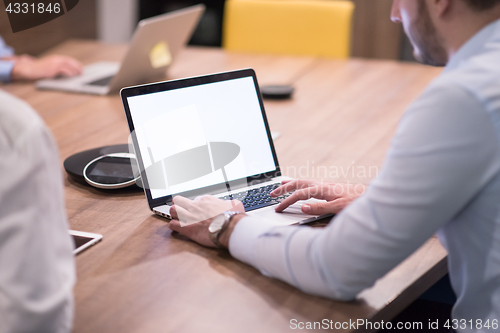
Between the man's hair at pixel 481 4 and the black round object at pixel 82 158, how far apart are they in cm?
80

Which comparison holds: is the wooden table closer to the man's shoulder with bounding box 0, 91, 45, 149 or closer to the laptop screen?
the laptop screen

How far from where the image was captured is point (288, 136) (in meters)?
1.51

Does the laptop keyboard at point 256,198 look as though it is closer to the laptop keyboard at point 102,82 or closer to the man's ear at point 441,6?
the man's ear at point 441,6

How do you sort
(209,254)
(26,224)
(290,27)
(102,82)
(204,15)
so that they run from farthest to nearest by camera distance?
(204,15) → (290,27) → (102,82) → (209,254) → (26,224)

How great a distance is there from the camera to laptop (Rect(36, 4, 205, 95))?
72.5 inches

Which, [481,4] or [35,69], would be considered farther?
[35,69]

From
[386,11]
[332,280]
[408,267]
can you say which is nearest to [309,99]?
[408,267]

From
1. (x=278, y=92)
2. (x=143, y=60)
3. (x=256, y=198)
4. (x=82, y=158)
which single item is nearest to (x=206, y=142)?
(x=256, y=198)

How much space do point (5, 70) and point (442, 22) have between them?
5.84ft

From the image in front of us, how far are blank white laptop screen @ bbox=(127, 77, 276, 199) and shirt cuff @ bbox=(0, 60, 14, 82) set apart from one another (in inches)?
49.8

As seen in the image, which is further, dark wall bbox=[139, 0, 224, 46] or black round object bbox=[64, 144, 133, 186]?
dark wall bbox=[139, 0, 224, 46]

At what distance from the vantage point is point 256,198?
107 centimetres

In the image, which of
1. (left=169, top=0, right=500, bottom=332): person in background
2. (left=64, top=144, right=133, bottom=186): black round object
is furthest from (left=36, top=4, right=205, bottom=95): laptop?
(left=169, top=0, right=500, bottom=332): person in background

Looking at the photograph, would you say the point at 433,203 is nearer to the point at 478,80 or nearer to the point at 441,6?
the point at 478,80
